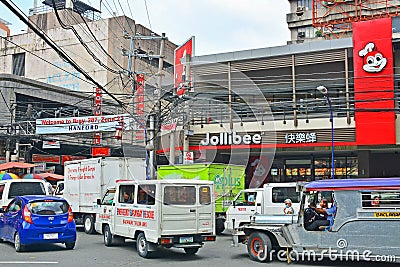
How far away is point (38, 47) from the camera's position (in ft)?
152

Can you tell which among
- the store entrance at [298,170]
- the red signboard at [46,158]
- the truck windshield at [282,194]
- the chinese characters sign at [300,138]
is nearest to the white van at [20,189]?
the truck windshield at [282,194]

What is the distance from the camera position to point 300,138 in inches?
1013

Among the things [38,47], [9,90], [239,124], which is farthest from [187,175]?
[38,47]

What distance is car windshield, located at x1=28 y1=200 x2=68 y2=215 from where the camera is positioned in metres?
13.4

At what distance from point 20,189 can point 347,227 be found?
1151 cm

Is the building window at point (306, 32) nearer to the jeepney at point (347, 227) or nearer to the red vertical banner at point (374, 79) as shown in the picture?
the red vertical banner at point (374, 79)

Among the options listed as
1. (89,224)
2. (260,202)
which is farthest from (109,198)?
(260,202)

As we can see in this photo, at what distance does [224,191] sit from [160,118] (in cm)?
409

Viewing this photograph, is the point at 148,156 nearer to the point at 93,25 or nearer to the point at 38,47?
the point at 93,25

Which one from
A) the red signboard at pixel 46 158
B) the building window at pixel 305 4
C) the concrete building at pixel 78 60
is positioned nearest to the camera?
the red signboard at pixel 46 158

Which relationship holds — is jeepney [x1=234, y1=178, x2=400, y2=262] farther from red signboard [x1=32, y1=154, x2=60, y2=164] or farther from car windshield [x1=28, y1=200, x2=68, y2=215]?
red signboard [x1=32, y1=154, x2=60, y2=164]

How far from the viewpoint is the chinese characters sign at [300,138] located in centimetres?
2556

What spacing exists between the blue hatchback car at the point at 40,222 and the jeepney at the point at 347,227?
18.0 feet

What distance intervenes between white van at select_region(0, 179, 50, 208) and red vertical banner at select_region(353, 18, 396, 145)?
15091 millimetres
